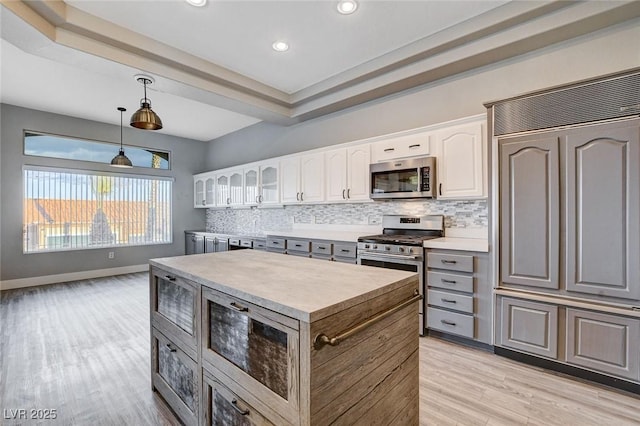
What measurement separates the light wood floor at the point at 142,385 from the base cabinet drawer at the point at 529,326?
0.58ft

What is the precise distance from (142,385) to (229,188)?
4.45 metres

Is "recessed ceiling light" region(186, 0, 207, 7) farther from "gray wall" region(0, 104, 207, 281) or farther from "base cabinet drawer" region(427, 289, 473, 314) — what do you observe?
"gray wall" region(0, 104, 207, 281)

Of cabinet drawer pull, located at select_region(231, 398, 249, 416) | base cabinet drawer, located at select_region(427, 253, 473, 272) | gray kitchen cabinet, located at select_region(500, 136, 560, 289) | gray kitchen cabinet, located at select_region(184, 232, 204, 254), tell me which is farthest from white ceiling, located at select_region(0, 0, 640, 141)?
gray kitchen cabinet, located at select_region(184, 232, 204, 254)

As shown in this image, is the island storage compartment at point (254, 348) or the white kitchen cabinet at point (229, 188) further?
the white kitchen cabinet at point (229, 188)

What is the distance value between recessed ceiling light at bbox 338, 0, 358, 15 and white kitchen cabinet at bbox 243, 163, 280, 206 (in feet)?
9.26

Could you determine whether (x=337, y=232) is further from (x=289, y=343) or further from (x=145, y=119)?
(x=289, y=343)

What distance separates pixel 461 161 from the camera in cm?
311

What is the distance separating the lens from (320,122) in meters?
4.88

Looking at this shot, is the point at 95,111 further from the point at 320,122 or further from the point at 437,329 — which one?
the point at 437,329

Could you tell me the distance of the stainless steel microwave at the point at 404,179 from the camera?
10.8 feet

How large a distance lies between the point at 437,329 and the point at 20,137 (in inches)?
279

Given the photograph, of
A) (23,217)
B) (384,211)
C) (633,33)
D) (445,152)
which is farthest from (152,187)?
(633,33)

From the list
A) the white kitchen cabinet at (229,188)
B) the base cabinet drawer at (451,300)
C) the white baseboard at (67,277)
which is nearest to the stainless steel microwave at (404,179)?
the base cabinet drawer at (451,300)

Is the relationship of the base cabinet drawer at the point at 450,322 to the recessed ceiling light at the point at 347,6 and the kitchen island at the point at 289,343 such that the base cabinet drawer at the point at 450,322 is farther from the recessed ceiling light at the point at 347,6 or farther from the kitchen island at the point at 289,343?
the recessed ceiling light at the point at 347,6
